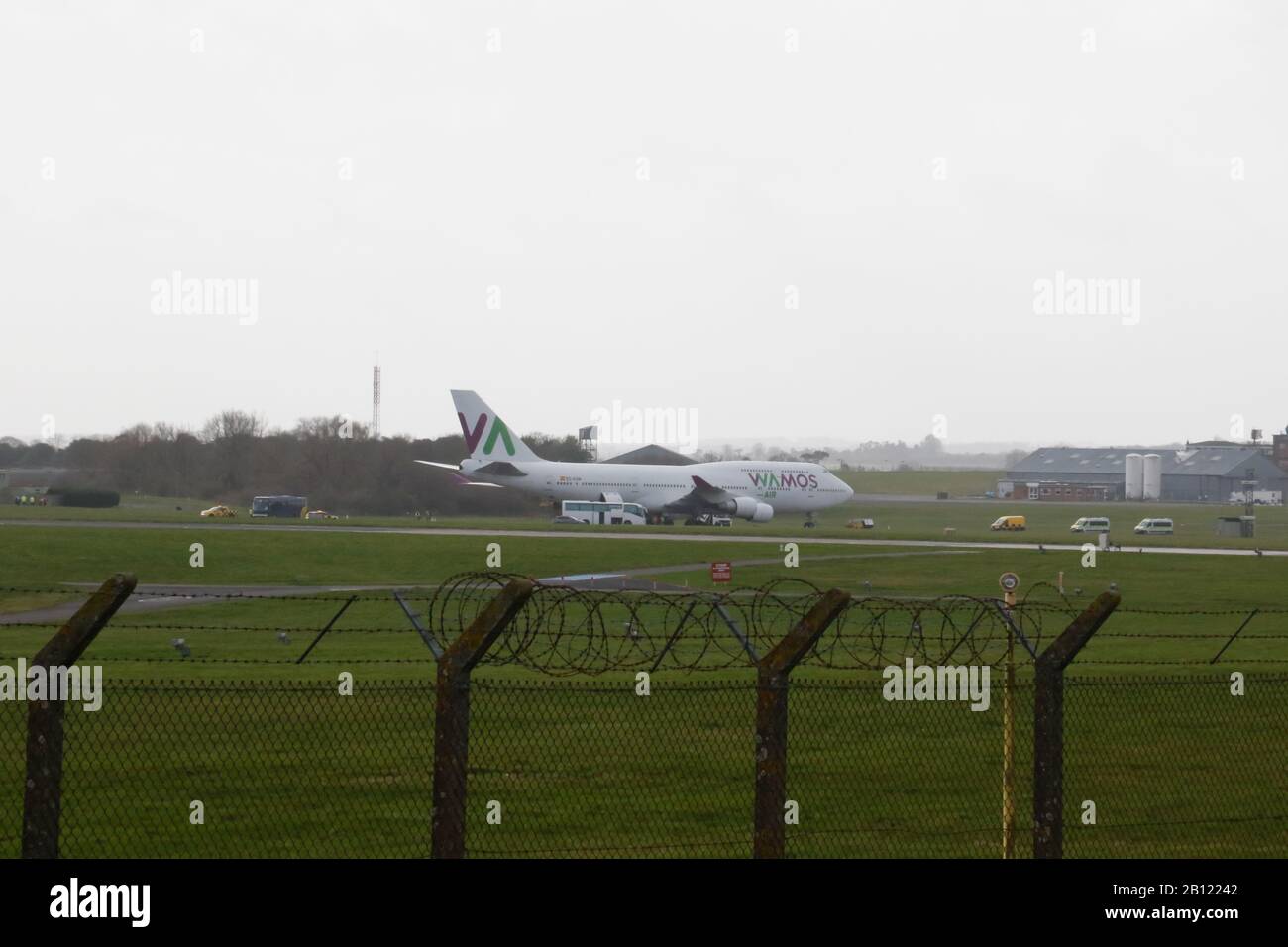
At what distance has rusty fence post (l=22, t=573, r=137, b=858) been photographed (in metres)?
7.98

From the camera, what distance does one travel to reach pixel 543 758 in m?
14.7

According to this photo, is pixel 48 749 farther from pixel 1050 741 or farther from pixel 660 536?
pixel 660 536

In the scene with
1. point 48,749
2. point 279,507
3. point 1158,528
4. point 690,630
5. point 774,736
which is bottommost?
point 1158,528

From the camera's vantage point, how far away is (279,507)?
85.6m

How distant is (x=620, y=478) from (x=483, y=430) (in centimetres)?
742

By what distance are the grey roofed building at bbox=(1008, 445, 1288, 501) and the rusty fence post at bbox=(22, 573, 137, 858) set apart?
14782 cm

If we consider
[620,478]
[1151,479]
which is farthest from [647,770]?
[1151,479]

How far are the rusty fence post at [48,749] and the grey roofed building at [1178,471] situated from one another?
148 metres

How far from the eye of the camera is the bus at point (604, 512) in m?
73.0

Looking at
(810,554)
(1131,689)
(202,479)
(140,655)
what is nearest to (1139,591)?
(810,554)

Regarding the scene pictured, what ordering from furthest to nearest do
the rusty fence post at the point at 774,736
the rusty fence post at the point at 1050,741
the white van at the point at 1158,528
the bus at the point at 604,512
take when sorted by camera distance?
the white van at the point at 1158,528 → the bus at the point at 604,512 → the rusty fence post at the point at 1050,741 → the rusty fence post at the point at 774,736

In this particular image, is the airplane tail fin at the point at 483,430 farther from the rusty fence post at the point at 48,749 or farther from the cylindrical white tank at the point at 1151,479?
the cylindrical white tank at the point at 1151,479

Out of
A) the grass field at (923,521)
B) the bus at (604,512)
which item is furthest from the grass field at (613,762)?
the bus at (604,512)
